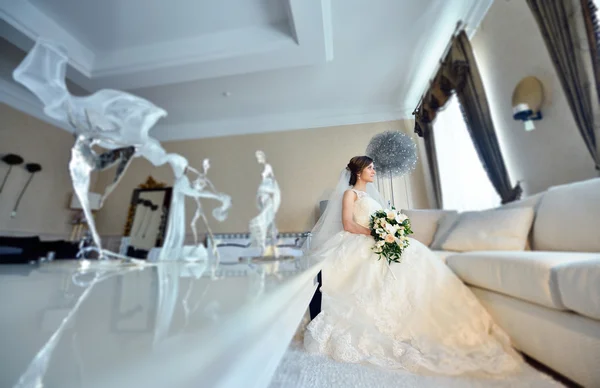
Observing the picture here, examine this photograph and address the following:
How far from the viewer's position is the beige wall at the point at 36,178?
215cm

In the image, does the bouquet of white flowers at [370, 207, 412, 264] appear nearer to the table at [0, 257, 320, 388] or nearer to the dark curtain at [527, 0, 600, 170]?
the table at [0, 257, 320, 388]

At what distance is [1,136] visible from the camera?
212 cm

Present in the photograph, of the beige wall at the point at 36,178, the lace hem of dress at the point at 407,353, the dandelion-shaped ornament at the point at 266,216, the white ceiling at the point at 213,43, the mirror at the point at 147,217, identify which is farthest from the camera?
the mirror at the point at 147,217

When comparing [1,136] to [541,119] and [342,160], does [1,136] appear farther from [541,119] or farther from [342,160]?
[541,119]

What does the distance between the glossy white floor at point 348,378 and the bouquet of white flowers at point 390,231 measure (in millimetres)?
154

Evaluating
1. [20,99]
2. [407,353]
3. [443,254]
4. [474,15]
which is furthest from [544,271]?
[20,99]

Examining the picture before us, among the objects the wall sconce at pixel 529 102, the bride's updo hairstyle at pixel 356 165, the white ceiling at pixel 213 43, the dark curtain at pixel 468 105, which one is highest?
the white ceiling at pixel 213 43

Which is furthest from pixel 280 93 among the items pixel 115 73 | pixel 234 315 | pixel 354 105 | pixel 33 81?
pixel 234 315

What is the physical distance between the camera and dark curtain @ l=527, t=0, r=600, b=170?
98cm

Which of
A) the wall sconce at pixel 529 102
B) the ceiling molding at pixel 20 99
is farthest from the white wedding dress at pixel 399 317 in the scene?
the ceiling molding at pixel 20 99

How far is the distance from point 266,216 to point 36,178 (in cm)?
259

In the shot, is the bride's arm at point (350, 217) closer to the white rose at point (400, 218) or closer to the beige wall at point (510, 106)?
the white rose at point (400, 218)

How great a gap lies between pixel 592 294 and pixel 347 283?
0.48 m

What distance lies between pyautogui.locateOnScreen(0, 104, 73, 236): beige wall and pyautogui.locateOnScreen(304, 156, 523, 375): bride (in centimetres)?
322
